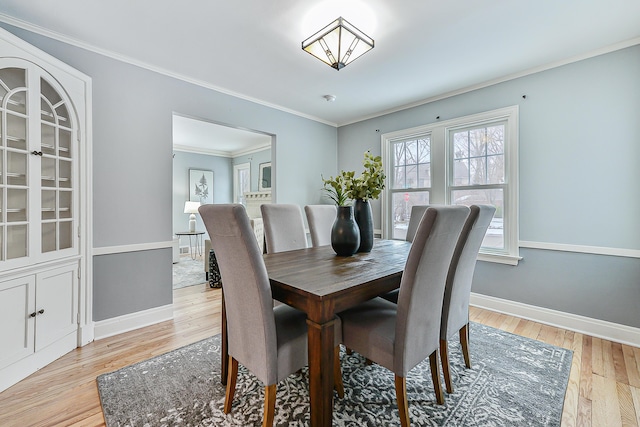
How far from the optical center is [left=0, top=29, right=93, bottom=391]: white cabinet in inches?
70.0

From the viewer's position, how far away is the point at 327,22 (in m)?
1.98

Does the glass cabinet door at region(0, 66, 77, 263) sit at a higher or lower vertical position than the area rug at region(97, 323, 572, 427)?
higher

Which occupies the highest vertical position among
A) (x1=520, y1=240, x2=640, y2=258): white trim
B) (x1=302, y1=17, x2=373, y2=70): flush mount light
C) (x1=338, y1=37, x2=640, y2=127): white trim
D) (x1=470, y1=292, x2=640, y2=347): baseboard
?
(x1=338, y1=37, x2=640, y2=127): white trim

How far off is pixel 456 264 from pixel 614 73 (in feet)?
7.57

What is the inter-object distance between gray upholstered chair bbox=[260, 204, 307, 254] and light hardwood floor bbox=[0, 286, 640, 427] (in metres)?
1.02

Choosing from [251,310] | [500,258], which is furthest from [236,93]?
[500,258]

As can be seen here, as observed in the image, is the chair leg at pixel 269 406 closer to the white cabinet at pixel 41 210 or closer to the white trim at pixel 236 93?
the white cabinet at pixel 41 210

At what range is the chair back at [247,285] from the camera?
118cm

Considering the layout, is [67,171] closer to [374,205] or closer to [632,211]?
[374,205]

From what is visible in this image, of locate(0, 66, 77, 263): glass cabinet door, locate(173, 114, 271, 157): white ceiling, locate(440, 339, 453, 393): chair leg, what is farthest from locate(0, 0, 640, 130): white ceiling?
locate(440, 339, 453, 393): chair leg

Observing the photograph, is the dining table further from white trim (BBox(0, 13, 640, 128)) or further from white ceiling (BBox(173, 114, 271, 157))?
white ceiling (BBox(173, 114, 271, 157))

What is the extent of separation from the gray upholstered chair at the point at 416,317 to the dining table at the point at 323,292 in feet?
0.58

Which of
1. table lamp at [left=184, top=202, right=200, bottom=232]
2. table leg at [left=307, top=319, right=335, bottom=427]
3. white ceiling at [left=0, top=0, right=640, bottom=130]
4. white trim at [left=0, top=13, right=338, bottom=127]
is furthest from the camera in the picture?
table lamp at [left=184, top=202, right=200, bottom=232]

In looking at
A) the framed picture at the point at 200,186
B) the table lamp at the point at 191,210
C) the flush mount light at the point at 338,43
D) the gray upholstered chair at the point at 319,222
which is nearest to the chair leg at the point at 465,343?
the gray upholstered chair at the point at 319,222
